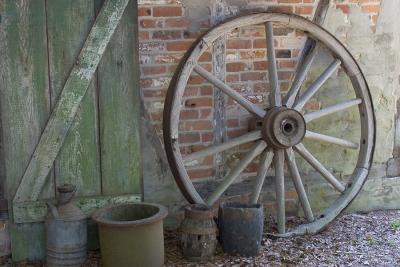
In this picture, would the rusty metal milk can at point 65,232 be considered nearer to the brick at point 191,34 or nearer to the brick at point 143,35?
the brick at point 143,35

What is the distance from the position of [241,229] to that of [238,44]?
1.39 metres

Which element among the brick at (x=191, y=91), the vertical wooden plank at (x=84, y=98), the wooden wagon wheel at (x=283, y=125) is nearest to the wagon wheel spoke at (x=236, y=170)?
the wooden wagon wheel at (x=283, y=125)

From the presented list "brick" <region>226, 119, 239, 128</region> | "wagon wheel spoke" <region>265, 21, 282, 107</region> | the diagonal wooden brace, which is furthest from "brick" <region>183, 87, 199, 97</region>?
the diagonal wooden brace

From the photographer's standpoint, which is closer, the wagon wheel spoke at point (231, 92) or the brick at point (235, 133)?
the wagon wheel spoke at point (231, 92)

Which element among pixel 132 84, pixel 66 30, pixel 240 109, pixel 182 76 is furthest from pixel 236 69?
pixel 66 30

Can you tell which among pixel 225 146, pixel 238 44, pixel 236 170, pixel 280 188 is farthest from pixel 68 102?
pixel 280 188

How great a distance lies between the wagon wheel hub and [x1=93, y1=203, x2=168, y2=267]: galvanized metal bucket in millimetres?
995

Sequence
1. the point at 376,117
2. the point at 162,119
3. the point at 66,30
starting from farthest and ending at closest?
the point at 376,117 → the point at 162,119 → the point at 66,30

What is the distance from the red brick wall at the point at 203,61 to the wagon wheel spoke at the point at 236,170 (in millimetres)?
272

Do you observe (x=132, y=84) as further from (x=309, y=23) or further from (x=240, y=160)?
(x=309, y=23)

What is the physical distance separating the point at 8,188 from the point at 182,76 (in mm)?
1349

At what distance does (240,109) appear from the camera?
14.3ft

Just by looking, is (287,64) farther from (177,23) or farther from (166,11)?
(166,11)

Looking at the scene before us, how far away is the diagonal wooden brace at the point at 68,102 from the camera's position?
364 cm
